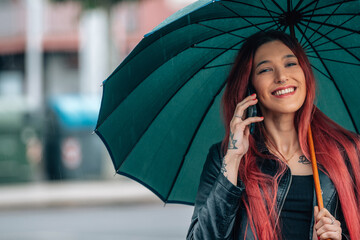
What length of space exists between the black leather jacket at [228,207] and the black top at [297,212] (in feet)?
0.07

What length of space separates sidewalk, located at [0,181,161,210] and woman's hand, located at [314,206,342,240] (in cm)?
1004

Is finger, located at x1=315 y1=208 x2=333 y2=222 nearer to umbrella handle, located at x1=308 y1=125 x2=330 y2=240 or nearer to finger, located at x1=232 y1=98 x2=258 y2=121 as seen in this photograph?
umbrella handle, located at x1=308 y1=125 x2=330 y2=240

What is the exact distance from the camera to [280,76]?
240cm

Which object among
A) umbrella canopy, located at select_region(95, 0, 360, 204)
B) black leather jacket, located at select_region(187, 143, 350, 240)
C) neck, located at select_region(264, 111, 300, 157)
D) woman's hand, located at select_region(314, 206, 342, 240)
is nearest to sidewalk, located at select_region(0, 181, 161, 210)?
umbrella canopy, located at select_region(95, 0, 360, 204)

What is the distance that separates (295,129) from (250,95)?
9.5 inches

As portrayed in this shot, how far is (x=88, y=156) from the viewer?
1428 cm

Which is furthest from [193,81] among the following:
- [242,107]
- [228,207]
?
[228,207]

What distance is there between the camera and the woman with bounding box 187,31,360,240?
7.37 feet

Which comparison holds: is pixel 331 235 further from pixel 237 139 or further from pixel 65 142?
pixel 65 142

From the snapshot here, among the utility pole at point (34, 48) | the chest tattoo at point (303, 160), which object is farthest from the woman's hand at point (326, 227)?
the utility pole at point (34, 48)

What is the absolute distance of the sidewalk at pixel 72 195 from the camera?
1206 cm

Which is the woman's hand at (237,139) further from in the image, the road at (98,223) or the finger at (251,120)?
the road at (98,223)

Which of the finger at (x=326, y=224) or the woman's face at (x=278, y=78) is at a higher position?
the woman's face at (x=278, y=78)

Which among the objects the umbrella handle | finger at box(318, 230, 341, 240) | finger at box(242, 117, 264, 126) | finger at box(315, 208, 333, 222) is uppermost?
finger at box(242, 117, 264, 126)
